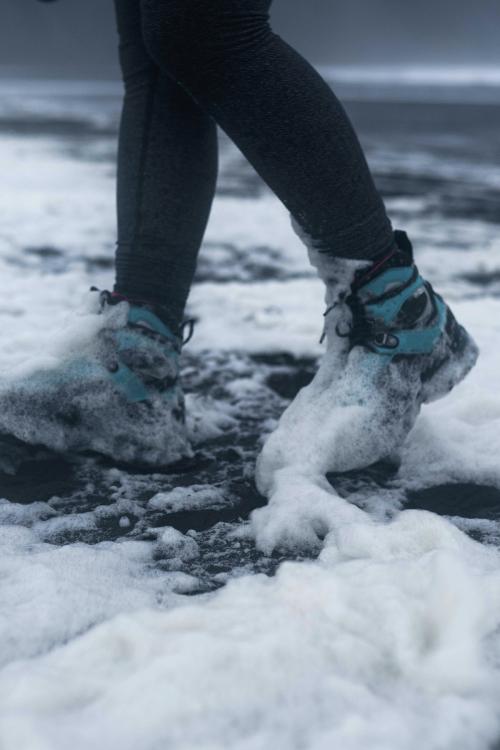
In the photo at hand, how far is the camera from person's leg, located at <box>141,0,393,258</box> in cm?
105

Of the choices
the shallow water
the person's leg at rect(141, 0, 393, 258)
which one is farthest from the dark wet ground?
the person's leg at rect(141, 0, 393, 258)

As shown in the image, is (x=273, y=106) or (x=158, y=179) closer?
(x=273, y=106)

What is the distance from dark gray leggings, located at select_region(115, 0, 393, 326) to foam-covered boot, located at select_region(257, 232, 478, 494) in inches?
1.8

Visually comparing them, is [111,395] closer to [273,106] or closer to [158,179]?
[158,179]

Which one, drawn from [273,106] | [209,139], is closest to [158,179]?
[209,139]

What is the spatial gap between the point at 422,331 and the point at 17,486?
63cm

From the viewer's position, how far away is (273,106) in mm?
1078

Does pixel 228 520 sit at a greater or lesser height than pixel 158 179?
lesser

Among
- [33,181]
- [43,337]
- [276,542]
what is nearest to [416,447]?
[276,542]

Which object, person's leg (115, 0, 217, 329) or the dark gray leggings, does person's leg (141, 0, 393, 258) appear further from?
person's leg (115, 0, 217, 329)

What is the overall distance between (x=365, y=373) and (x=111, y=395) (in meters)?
0.38

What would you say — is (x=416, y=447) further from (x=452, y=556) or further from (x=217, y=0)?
(x=217, y=0)

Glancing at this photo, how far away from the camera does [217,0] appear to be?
1.04 meters

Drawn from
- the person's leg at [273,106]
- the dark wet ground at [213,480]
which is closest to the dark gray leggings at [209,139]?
the person's leg at [273,106]
